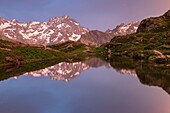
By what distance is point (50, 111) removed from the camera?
34.3m

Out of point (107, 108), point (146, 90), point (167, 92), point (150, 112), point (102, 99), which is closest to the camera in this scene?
point (150, 112)

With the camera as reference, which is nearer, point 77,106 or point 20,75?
point 77,106

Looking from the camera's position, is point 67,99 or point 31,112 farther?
point 67,99

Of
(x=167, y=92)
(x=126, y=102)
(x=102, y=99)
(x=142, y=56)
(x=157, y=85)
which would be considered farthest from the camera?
(x=142, y=56)

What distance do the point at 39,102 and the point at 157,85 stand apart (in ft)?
87.8

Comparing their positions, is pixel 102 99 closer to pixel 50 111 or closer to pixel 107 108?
pixel 107 108

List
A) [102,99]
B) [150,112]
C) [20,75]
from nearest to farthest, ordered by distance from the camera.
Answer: [150,112] → [102,99] → [20,75]

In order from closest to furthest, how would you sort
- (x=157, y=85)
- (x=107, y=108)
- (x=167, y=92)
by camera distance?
(x=107, y=108) < (x=167, y=92) < (x=157, y=85)

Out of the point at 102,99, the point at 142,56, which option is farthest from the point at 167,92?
the point at 142,56

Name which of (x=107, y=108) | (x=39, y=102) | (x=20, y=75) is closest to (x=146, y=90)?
(x=107, y=108)

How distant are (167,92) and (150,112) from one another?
14195 millimetres

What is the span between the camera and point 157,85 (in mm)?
53531

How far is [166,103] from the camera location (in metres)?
37.4

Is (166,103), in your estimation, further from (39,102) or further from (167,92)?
(39,102)
